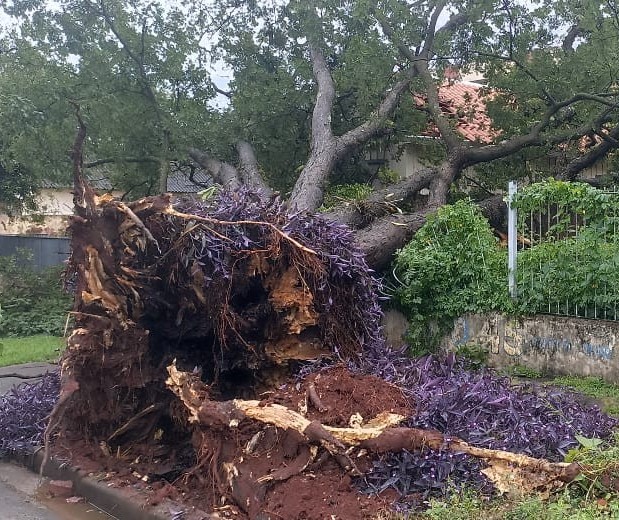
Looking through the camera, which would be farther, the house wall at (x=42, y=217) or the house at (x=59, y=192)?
the house wall at (x=42, y=217)

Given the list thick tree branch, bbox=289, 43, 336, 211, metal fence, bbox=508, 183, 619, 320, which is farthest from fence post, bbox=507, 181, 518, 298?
thick tree branch, bbox=289, 43, 336, 211

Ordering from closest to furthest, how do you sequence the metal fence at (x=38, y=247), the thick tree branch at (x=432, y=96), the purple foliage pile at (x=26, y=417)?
the purple foliage pile at (x=26, y=417) < the thick tree branch at (x=432, y=96) < the metal fence at (x=38, y=247)

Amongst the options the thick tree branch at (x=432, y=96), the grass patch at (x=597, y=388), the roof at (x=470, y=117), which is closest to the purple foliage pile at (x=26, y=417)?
the grass patch at (x=597, y=388)

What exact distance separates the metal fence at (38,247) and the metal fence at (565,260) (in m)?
11.9

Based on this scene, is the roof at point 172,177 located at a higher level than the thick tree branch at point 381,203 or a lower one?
higher

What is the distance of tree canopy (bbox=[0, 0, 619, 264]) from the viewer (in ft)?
38.7

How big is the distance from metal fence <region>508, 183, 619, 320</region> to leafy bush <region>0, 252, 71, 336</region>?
9012 millimetres

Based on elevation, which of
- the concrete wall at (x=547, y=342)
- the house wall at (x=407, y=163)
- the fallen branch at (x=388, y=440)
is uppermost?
the house wall at (x=407, y=163)

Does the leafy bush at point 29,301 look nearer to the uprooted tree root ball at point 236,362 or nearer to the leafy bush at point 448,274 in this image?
the leafy bush at point 448,274

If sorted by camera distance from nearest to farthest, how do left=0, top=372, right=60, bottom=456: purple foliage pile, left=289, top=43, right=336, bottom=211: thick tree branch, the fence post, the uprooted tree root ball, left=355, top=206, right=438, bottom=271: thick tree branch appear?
the uprooted tree root ball, left=0, top=372, right=60, bottom=456: purple foliage pile, the fence post, left=355, top=206, right=438, bottom=271: thick tree branch, left=289, top=43, right=336, bottom=211: thick tree branch

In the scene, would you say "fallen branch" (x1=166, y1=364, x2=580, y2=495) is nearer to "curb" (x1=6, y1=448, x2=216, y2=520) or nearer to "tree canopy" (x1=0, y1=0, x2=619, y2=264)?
"curb" (x1=6, y1=448, x2=216, y2=520)

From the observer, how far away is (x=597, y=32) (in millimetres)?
10625

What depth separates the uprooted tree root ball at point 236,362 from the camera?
14.0 feet

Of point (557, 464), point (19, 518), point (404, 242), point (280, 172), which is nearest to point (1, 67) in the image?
point (280, 172)
